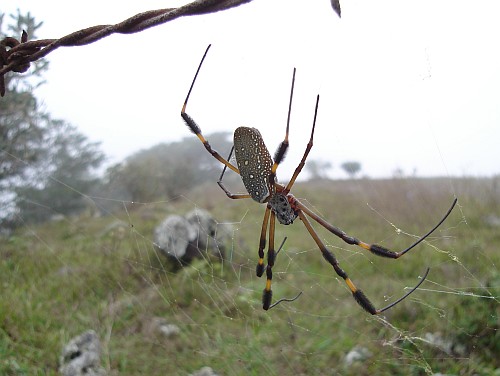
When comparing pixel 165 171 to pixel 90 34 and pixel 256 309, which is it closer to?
pixel 256 309

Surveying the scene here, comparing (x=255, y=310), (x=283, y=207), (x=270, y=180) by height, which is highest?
(x=270, y=180)

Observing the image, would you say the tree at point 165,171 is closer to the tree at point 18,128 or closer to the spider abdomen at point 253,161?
the tree at point 18,128

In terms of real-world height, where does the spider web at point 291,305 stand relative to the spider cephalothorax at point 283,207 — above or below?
below

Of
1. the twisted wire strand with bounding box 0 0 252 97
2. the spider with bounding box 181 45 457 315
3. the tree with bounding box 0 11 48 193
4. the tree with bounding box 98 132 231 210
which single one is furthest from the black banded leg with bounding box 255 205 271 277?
the tree with bounding box 98 132 231 210

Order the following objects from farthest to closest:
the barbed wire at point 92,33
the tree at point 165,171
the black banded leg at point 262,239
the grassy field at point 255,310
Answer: the tree at point 165,171, the grassy field at point 255,310, the black banded leg at point 262,239, the barbed wire at point 92,33

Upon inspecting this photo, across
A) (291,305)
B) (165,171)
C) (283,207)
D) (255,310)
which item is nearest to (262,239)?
(283,207)

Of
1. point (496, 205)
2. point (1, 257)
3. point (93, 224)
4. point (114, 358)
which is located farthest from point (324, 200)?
point (114, 358)

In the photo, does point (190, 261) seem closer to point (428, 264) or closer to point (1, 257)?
point (1, 257)

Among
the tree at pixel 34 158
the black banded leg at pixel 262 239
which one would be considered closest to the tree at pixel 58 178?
the tree at pixel 34 158
